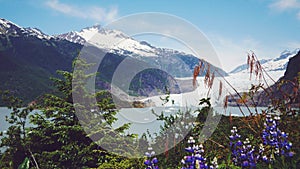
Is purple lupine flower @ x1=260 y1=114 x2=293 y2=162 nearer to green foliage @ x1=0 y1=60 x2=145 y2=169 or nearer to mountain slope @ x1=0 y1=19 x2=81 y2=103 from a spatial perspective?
green foliage @ x1=0 y1=60 x2=145 y2=169

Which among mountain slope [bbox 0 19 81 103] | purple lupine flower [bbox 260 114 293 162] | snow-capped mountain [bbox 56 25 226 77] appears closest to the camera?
purple lupine flower [bbox 260 114 293 162]

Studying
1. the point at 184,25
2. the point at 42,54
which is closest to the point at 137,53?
the point at 184,25

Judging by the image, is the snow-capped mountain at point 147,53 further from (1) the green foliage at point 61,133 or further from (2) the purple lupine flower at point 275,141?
(2) the purple lupine flower at point 275,141

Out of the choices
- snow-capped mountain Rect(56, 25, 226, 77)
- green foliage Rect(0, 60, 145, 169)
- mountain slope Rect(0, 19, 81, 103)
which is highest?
mountain slope Rect(0, 19, 81, 103)

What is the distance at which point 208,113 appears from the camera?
226 inches

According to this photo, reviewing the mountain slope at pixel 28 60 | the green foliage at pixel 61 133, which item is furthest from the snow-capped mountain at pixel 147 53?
the mountain slope at pixel 28 60

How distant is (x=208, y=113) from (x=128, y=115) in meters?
1.45

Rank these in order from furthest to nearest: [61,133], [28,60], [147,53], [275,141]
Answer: [28,60]
[147,53]
[61,133]
[275,141]

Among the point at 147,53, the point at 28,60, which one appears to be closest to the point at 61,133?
the point at 147,53

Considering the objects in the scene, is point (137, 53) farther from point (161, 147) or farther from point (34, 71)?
point (34, 71)

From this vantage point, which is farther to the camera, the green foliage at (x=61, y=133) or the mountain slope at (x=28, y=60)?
the mountain slope at (x=28, y=60)

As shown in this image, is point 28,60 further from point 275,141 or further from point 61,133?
point 275,141

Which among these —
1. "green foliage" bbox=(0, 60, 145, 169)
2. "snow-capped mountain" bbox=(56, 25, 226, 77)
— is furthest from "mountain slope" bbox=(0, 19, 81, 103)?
"snow-capped mountain" bbox=(56, 25, 226, 77)

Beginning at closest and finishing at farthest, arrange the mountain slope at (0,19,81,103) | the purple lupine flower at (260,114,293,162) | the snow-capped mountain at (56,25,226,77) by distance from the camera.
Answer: the purple lupine flower at (260,114,293,162) → the snow-capped mountain at (56,25,226,77) → the mountain slope at (0,19,81,103)
